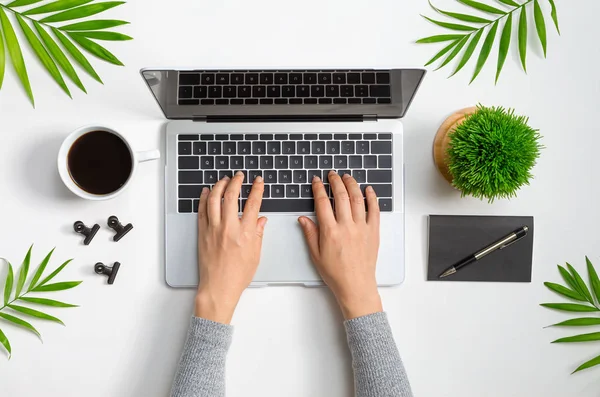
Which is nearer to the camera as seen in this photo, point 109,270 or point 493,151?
point 493,151

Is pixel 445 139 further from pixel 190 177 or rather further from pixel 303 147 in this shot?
pixel 190 177

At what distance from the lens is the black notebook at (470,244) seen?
745 mm

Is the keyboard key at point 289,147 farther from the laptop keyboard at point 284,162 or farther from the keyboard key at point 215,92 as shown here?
the keyboard key at point 215,92

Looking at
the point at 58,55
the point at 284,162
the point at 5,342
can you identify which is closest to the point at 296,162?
the point at 284,162

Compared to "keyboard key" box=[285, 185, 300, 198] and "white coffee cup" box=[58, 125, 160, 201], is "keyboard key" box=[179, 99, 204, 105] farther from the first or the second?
"keyboard key" box=[285, 185, 300, 198]

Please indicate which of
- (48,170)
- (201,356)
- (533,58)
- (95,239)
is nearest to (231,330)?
(201,356)

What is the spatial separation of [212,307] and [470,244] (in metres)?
0.46

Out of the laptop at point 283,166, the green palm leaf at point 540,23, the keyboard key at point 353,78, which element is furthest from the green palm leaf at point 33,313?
the green palm leaf at point 540,23

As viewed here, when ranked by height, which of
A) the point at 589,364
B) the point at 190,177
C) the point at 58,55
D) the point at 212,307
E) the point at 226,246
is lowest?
the point at 589,364

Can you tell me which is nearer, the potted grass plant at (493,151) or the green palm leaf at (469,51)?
the potted grass plant at (493,151)

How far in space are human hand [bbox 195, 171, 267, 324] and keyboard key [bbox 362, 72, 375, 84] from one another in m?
0.24

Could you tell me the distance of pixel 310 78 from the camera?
66cm

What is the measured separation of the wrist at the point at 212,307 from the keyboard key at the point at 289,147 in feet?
0.90

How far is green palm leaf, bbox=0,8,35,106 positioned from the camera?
743mm
